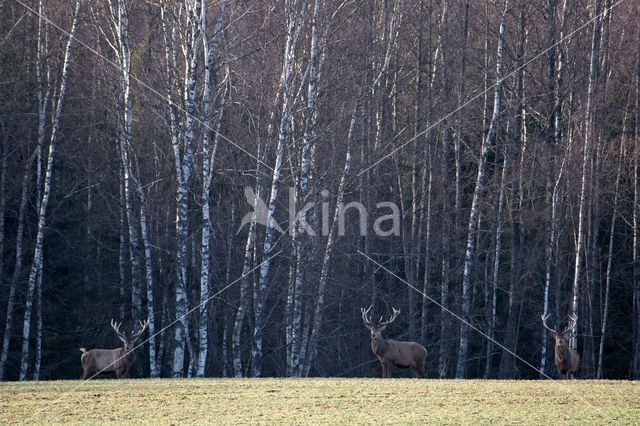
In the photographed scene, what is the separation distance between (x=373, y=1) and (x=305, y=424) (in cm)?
2110

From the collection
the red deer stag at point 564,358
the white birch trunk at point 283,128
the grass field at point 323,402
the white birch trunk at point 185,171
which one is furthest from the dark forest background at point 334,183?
the grass field at point 323,402

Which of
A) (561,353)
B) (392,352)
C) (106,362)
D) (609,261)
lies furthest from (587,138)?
(106,362)

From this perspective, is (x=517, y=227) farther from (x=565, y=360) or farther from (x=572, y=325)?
(x=565, y=360)

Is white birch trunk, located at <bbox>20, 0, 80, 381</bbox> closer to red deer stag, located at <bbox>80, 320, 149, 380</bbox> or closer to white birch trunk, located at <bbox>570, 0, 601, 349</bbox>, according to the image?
red deer stag, located at <bbox>80, 320, 149, 380</bbox>

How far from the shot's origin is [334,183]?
27078 mm

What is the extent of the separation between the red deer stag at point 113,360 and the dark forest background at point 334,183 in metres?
2.81

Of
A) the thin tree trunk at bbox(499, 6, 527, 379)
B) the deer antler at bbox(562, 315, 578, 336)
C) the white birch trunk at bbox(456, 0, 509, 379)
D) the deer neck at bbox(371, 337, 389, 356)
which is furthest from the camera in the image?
the thin tree trunk at bbox(499, 6, 527, 379)

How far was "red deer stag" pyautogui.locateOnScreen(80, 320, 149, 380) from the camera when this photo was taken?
21219 mm

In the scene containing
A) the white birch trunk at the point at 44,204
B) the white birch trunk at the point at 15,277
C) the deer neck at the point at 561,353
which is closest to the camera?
the deer neck at the point at 561,353

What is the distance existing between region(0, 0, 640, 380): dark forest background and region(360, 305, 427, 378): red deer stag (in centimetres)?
331

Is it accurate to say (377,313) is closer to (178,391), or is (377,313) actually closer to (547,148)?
(547,148)

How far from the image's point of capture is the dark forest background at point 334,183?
25219 millimetres

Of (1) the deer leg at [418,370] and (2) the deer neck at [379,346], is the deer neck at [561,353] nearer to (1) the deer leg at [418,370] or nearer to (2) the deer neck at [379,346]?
(1) the deer leg at [418,370]

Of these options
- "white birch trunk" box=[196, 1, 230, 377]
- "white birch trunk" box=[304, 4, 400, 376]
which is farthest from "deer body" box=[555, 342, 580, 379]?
"white birch trunk" box=[196, 1, 230, 377]
